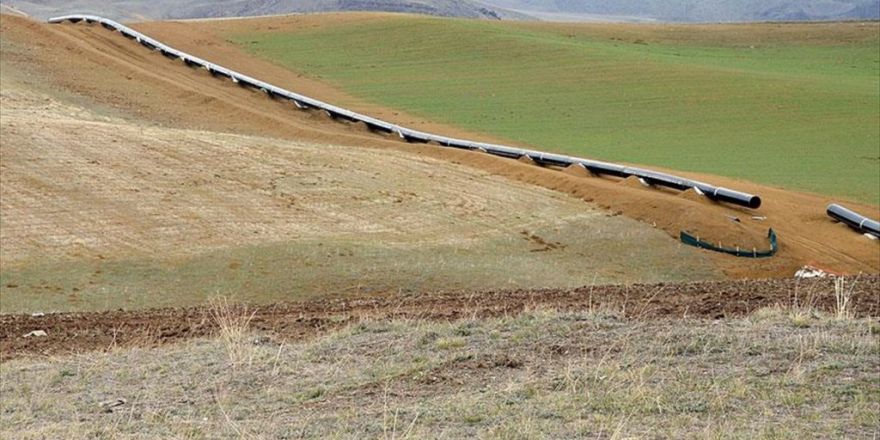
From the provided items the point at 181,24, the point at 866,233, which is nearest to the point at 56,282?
the point at 866,233

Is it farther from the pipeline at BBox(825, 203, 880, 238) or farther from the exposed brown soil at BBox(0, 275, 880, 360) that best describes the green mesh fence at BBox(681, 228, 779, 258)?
the exposed brown soil at BBox(0, 275, 880, 360)

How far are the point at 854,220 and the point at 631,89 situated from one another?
68.2ft

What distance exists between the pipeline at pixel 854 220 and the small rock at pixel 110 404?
819 inches

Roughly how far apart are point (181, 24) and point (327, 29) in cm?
756

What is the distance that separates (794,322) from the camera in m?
11.6

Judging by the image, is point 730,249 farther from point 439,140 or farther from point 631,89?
point 631,89

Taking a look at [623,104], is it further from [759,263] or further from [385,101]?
[759,263]

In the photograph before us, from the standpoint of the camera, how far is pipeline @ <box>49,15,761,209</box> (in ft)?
93.0

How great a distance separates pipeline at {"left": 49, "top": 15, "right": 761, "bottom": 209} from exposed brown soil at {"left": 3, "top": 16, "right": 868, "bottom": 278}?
39cm

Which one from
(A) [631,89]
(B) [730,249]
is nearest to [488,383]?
(B) [730,249]

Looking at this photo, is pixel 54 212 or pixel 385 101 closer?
pixel 54 212

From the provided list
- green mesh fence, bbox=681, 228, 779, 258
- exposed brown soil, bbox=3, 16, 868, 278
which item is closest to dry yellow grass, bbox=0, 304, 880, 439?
green mesh fence, bbox=681, 228, 779, 258

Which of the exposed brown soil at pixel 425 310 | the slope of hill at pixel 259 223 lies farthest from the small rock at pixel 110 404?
the slope of hill at pixel 259 223

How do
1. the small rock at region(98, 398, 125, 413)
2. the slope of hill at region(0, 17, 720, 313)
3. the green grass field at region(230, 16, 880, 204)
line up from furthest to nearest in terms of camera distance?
the green grass field at region(230, 16, 880, 204) → the slope of hill at region(0, 17, 720, 313) → the small rock at region(98, 398, 125, 413)
